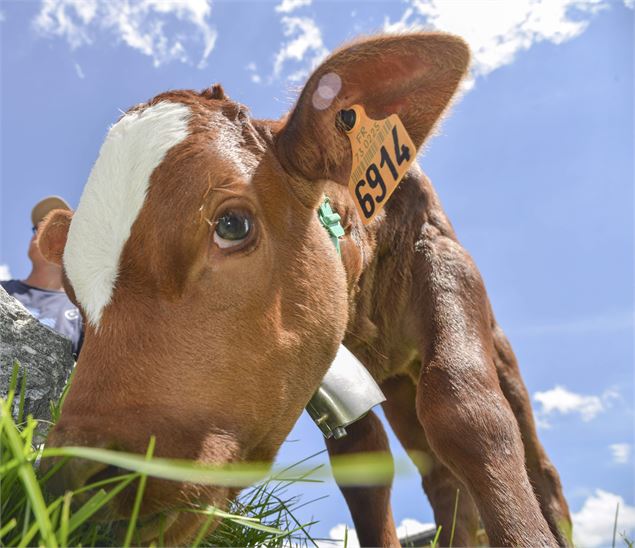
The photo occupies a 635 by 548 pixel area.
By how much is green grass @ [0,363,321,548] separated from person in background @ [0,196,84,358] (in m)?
2.25

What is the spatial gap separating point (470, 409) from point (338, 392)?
56 cm

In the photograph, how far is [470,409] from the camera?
265 centimetres

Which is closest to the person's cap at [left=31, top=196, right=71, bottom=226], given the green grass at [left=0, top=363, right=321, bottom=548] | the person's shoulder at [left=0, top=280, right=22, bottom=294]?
the person's shoulder at [left=0, top=280, right=22, bottom=294]

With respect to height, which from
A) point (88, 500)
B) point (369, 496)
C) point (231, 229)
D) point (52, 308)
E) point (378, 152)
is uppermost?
point (52, 308)

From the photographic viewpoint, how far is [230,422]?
1.96 m

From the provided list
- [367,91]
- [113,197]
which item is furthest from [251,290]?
[367,91]

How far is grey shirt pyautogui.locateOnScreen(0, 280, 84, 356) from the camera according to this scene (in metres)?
5.04

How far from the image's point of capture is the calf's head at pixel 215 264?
1.82 metres

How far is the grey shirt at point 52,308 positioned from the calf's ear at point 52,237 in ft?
5.16

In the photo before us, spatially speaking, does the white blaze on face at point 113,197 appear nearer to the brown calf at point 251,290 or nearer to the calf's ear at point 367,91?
the brown calf at point 251,290

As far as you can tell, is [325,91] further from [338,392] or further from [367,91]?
[338,392]

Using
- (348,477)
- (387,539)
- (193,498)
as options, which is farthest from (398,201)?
(193,498)

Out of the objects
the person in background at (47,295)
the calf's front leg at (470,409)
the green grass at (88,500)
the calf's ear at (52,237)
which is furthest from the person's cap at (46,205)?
the green grass at (88,500)

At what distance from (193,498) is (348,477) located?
6.16 ft
